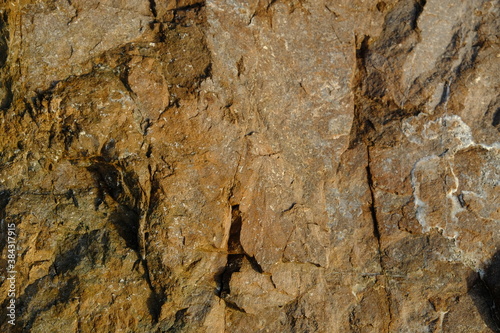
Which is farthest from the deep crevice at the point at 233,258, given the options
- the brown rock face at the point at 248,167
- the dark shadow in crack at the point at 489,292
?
the dark shadow in crack at the point at 489,292

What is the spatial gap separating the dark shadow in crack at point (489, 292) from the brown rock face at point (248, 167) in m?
0.01

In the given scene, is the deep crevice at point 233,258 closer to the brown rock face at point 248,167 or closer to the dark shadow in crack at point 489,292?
the brown rock face at point 248,167

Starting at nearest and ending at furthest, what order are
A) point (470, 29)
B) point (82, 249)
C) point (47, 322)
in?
1. point (47, 322)
2. point (82, 249)
3. point (470, 29)

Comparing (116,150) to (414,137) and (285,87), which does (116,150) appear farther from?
(414,137)

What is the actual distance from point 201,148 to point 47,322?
1849 millimetres

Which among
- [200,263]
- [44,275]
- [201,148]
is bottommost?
[44,275]

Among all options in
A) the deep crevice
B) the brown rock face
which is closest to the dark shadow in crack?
the brown rock face

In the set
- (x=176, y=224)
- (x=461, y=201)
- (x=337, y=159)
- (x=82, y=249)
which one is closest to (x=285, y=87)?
(x=337, y=159)

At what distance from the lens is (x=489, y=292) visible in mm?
4297

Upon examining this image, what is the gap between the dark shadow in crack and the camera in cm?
425

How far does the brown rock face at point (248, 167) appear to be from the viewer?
3910 millimetres

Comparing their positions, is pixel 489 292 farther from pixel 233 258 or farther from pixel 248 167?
pixel 248 167

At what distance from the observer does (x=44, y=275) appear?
154 inches

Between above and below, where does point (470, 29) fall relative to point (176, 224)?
above
